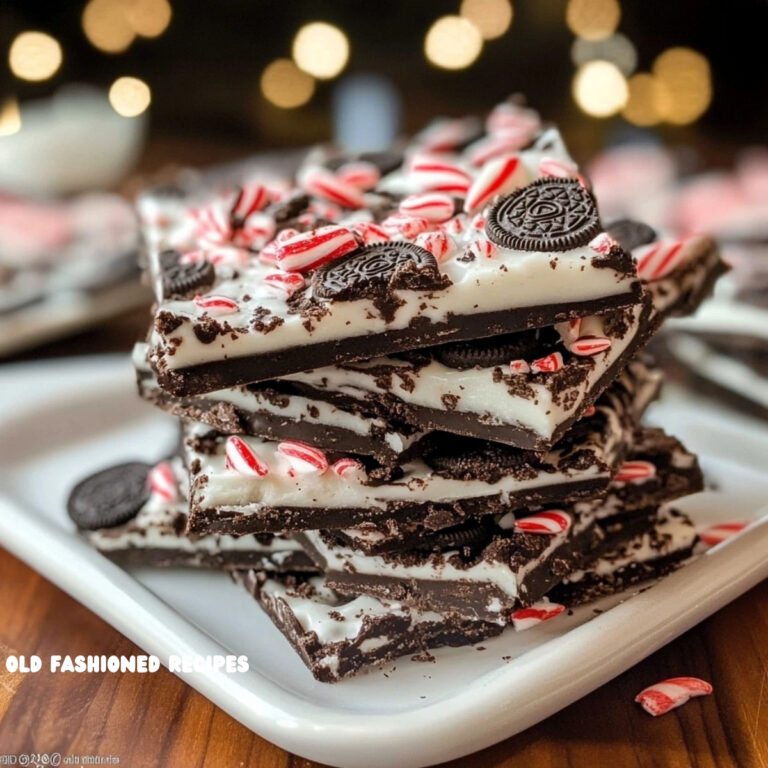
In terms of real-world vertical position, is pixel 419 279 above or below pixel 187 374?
above

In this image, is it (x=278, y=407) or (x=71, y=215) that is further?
(x=71, y=215)

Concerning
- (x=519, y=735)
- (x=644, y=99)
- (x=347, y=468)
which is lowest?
(x=519, y=735)

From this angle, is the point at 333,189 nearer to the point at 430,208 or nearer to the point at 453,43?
the point at 430,208

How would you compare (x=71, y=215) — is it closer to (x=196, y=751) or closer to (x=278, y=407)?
(x=278, y=407)

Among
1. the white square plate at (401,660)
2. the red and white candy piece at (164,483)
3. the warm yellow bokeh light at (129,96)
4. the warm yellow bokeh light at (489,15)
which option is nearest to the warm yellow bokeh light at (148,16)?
the warm yellow bokeh light at (129,96)

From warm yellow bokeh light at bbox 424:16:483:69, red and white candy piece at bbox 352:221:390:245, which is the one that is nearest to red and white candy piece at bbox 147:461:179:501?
red and white candy piece at bbox 352:221:390:245

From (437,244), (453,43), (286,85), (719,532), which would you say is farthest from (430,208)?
(286,85)

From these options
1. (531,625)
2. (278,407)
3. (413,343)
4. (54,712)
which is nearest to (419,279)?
(413,343)
